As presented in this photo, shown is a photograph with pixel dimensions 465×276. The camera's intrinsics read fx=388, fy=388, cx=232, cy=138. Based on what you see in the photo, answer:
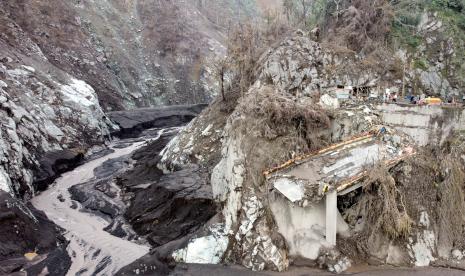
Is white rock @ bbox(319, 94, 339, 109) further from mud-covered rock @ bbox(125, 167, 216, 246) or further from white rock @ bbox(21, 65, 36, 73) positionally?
white rock @ bbox(21, 65, 36, 73)

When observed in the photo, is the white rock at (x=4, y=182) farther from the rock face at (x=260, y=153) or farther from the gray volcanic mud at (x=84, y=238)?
the rock face at (x=260, y=153)

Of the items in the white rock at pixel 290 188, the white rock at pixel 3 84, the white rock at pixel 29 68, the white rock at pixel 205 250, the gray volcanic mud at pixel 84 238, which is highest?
the white rock at pixel 29 68

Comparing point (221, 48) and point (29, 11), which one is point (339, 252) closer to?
point (29, 11)

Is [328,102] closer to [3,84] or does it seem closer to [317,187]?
[317,187]

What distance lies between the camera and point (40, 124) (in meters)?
30.3

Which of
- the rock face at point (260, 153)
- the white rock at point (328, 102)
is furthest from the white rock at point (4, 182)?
the white rock at point (328, 102)

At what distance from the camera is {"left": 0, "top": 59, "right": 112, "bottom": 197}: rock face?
23750mm

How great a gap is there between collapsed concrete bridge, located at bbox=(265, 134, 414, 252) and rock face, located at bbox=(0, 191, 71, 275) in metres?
9.50

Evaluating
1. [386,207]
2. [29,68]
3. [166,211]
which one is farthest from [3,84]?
[386,207]

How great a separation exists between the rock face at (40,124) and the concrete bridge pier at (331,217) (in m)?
16.0

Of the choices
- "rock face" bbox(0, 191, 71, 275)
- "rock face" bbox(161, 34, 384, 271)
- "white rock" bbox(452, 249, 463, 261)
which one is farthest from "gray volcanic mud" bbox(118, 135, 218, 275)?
"white rock" bbox(452, 249, 463, 261)

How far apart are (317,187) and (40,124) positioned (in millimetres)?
24728

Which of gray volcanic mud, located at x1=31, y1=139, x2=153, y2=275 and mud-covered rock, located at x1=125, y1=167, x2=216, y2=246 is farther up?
mud-covered rock, located at x1=125, y1=167, x2=216, y2=246

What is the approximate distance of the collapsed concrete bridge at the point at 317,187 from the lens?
1345cm
